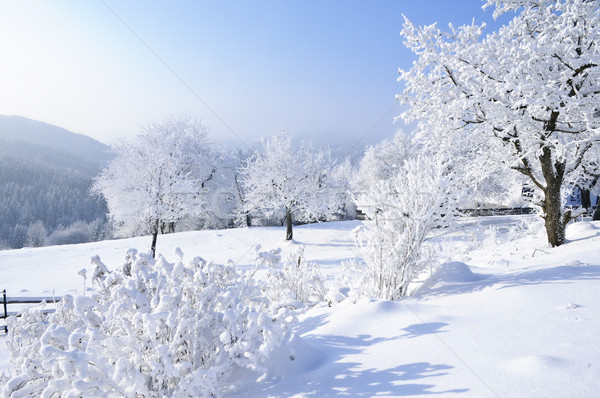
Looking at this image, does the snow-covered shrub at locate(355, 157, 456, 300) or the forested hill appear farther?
the forested hill

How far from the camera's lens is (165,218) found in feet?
60.8

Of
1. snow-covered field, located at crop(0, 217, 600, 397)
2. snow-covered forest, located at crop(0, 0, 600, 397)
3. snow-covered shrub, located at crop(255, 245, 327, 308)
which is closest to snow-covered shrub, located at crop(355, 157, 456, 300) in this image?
snow-covered forest, located at crop(0, 0, 600, 397)

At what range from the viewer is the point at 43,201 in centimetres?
8094

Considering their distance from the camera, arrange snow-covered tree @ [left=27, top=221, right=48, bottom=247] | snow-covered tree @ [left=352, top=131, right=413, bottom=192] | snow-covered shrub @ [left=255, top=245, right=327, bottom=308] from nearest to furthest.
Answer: snow-covered shrub @ [left=255, top=245, right=327, bottom=308] < snow-covered tree @ [left=352, top=131, right=413, bottom=192] < snow-covered tree @ [left=27, top=221, right=48, bottom=247]

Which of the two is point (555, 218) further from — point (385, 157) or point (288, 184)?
point (385, 157)

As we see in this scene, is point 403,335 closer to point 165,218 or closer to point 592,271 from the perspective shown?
point 592,271

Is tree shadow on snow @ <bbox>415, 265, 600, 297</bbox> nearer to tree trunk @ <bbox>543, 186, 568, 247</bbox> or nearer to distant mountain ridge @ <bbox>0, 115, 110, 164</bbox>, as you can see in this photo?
tree trunk @ <bbox>543, 186, 568, 247</bbox>

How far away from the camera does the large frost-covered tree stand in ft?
20.1

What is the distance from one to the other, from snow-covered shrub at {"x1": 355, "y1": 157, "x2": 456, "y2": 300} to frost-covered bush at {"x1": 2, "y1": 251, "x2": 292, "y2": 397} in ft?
7.50

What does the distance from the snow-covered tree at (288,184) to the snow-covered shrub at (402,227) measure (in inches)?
668

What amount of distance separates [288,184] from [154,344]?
20623mm

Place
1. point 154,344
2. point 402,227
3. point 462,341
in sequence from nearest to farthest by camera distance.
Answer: point 154,344 < point 462,341 < point 402,227

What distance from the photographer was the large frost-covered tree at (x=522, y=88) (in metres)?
6.14

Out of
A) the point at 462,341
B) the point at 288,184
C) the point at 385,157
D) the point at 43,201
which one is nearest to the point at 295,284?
the point at 462,341
